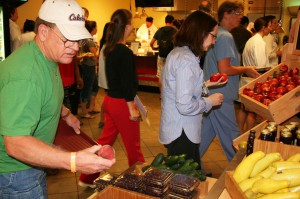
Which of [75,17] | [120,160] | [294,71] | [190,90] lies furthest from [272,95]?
[120,160]

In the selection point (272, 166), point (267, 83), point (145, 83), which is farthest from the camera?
point (145, 83)

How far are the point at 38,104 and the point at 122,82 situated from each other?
5.53ft

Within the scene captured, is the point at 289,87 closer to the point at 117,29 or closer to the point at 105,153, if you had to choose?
the point at 117,29

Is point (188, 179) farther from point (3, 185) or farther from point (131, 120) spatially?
point (131, 120)

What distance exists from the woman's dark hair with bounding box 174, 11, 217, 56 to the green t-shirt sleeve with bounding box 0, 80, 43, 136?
1.46 m

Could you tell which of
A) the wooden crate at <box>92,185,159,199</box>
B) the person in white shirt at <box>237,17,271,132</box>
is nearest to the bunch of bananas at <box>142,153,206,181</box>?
the wooden crate at <box>92,185,159,199</box>

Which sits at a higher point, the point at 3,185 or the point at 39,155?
the point at 39,155

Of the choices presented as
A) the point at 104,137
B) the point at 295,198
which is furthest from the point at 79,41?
the point at 104,137

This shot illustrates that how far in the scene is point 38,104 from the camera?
1.44 meters

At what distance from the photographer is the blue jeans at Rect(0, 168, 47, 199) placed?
1.66 m

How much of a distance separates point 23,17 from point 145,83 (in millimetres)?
4876

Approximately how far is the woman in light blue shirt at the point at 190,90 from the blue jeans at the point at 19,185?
116 cm

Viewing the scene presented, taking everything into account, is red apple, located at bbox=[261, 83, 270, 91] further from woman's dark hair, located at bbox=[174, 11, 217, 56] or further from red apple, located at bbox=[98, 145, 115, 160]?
red apple, located at bbox=[98, 145, 115, 160]

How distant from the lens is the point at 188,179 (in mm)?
1768
